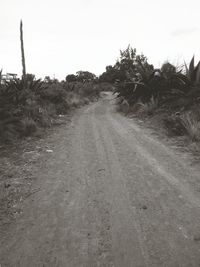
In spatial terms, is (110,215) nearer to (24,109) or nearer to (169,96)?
(24,109)

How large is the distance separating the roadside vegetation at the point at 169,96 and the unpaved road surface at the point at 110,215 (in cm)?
218

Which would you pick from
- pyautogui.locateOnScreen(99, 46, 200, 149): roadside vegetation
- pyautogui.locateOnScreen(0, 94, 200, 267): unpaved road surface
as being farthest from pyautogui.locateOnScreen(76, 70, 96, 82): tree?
pyautogui.locateOnScreen(0, 94, 200, 267): unpaved road surface

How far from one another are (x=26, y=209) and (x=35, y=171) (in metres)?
1.53

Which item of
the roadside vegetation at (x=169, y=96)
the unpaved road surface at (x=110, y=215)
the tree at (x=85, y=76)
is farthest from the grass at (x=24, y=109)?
the tree at (x=85, y=76)

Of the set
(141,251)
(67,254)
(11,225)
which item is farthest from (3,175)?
(141,251)

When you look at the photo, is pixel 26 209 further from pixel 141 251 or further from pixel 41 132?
pixel 41 132

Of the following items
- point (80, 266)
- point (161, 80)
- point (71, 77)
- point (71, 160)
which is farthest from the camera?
point (71, 77)

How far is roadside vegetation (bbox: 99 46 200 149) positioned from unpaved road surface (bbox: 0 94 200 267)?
218 centimetres

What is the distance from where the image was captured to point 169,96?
34.4ft

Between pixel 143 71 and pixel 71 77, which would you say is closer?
pixel 143 71

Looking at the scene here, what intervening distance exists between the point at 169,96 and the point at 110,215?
811cm

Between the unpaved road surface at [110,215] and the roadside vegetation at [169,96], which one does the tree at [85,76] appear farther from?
the unpaved road surface at [110,215]

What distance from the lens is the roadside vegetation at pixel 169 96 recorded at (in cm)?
770

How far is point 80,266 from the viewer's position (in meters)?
2.44
